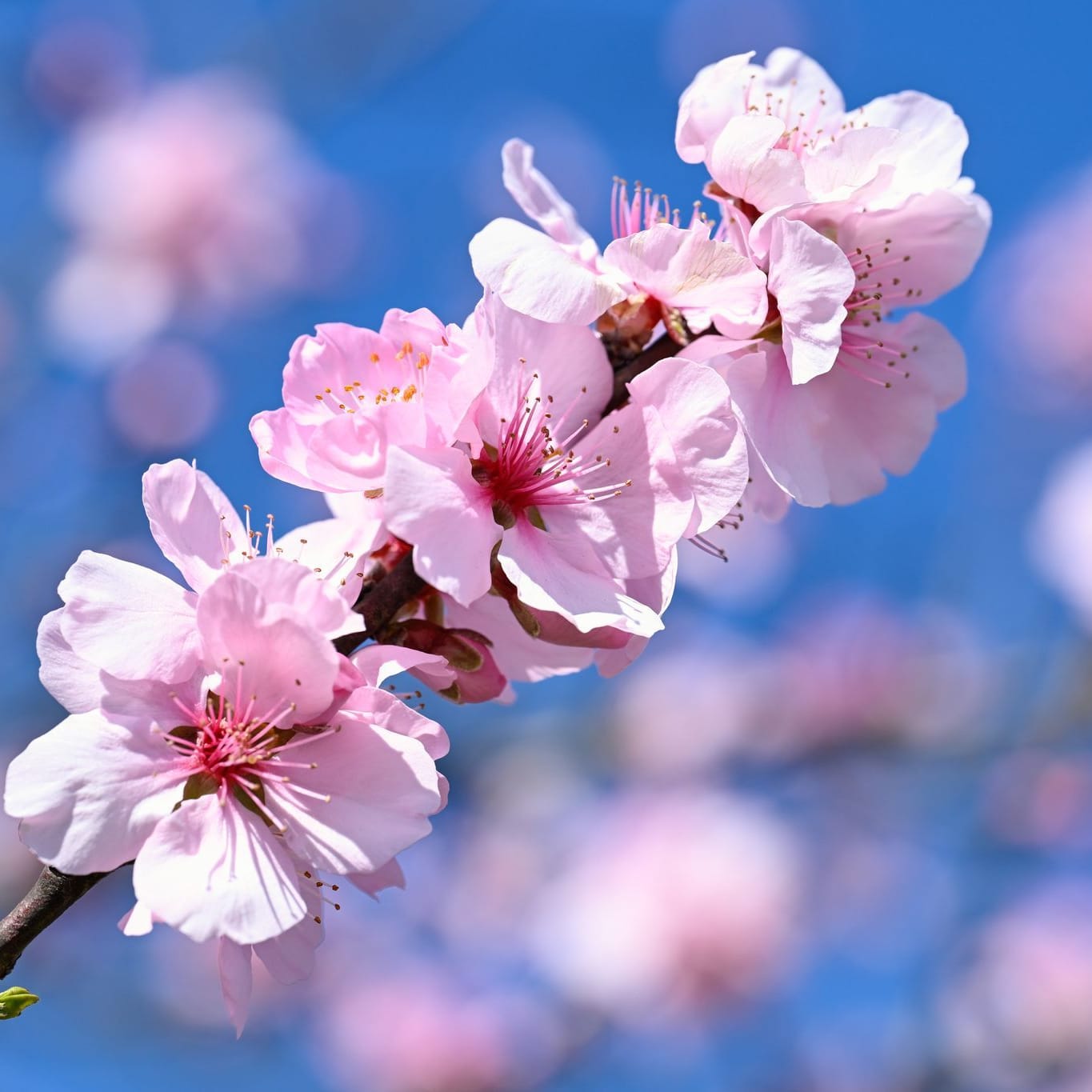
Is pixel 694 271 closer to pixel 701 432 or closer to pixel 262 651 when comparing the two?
pixel 701 432

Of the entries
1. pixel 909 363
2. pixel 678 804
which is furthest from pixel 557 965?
pixel 909 363

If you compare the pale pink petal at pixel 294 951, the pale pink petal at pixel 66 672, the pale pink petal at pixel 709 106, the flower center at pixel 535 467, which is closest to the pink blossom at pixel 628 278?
the flower center at pixel 535 467

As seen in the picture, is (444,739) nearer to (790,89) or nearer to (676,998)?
(790,89)

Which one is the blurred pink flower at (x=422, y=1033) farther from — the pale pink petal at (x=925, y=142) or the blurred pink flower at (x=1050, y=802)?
the pale pink petal at (x=925, y=142)

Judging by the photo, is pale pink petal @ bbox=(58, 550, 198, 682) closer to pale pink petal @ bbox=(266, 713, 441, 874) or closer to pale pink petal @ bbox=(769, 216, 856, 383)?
pale pink petal @ bbox=(266, 713, 441, 874)

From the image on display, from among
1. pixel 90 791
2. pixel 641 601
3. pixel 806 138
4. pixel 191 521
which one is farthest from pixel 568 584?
pixel 806 138
